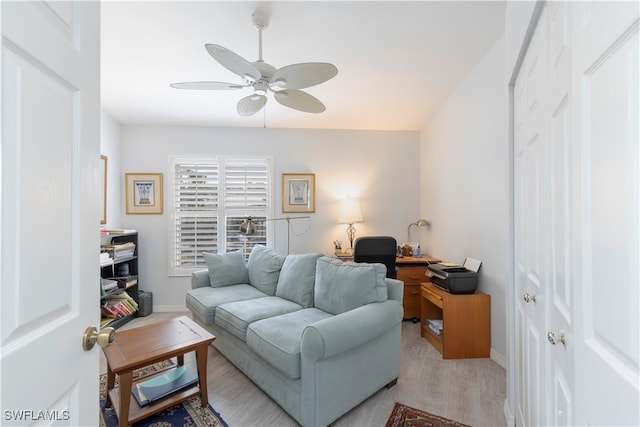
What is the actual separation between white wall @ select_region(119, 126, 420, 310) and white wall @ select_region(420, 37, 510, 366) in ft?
2.03

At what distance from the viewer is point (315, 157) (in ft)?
13.9

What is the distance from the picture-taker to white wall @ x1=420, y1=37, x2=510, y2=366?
2373 millimetres

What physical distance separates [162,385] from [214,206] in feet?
8.25

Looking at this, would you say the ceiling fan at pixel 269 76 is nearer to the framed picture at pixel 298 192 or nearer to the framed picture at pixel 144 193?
the framed picture at pixel 298 192

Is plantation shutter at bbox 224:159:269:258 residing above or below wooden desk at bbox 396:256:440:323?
above

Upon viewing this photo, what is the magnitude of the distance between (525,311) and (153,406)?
2169 millimetres

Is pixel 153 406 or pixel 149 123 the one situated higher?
pixel 149 123

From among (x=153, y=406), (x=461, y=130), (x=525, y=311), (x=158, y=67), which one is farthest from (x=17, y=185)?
(x=461, y=130)

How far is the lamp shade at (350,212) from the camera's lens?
4043mm

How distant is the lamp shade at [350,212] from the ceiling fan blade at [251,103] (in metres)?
2.03

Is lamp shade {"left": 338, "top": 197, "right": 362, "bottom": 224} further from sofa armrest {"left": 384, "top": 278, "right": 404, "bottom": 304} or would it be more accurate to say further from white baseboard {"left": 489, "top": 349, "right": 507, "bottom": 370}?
white baseboard {"left": 489, "top": 349, "right": 507, "bottom": 370}

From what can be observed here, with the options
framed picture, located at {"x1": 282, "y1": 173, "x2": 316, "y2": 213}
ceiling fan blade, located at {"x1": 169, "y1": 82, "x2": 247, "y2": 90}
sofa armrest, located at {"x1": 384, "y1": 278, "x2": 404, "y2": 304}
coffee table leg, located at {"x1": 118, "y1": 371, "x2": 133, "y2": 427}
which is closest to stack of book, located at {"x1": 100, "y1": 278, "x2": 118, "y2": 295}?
coffee table leg, located at {"x1": 118, "y1": 371, "x2": 133, "y2": 427}

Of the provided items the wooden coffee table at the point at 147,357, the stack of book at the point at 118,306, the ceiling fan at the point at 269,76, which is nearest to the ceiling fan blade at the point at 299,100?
the ceiling fan at the point at 269,76

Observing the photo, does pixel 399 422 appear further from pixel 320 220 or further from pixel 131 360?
pixel 320 220
